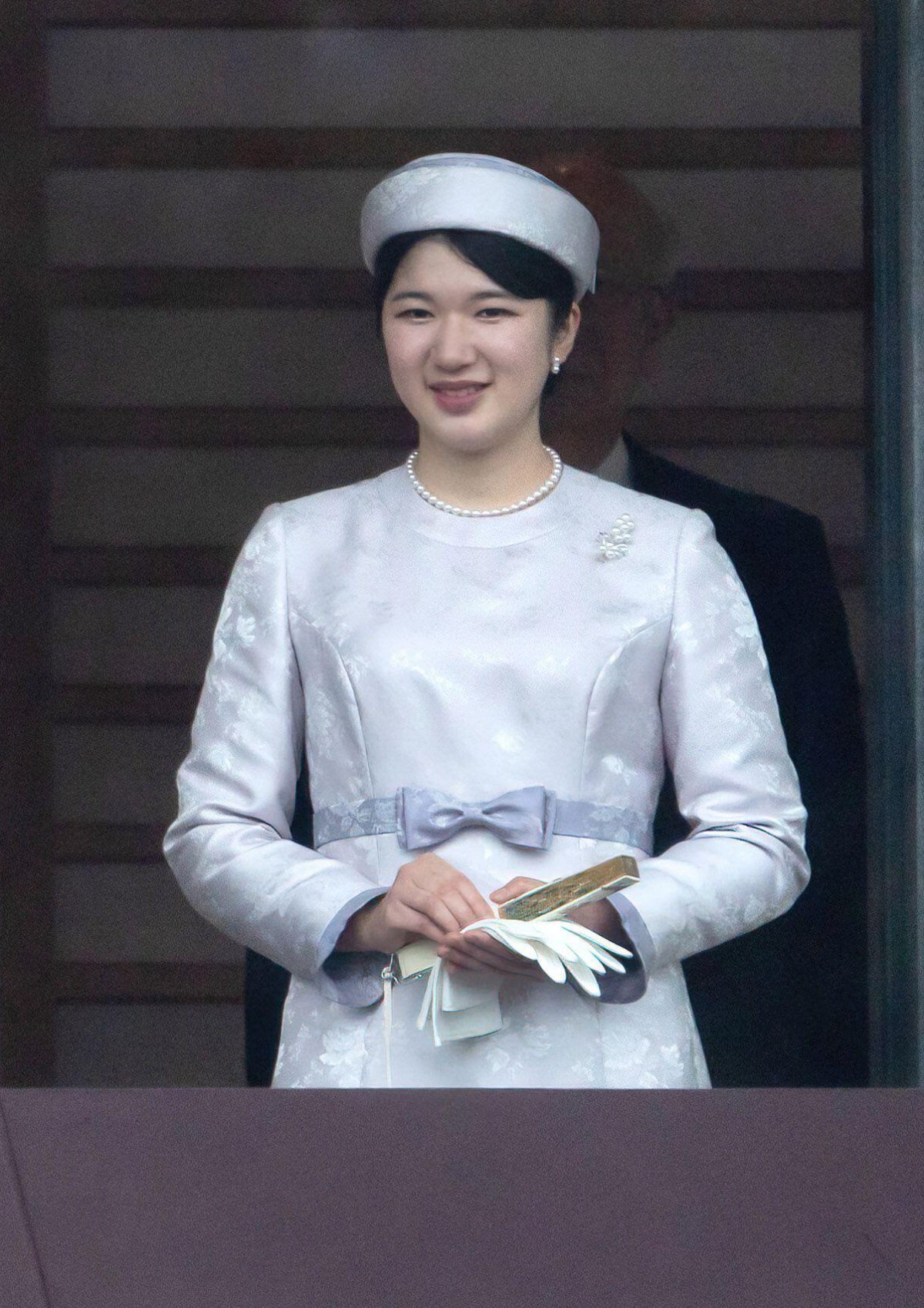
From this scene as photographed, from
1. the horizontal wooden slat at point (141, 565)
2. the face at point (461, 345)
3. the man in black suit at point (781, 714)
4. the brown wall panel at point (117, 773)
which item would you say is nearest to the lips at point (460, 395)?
the face at point (461, 345)

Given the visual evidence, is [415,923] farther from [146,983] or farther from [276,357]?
[276,357]

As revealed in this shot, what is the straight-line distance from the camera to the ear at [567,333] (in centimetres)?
204

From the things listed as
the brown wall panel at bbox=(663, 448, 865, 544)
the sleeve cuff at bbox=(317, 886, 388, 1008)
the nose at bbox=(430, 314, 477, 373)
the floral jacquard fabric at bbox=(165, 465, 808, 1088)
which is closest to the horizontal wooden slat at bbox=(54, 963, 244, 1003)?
the floral jacquard fabric at bbox=(165, 465, 808, 1088)

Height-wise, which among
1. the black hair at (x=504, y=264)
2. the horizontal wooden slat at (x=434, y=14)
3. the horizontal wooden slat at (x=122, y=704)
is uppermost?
the horizontal wooden slat at (x=434, y=14)

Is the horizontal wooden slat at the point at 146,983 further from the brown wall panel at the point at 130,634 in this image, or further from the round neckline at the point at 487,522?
the round neckline at the point at 487,522

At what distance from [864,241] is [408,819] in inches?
43.4

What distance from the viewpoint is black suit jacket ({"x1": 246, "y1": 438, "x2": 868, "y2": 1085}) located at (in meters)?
2.50

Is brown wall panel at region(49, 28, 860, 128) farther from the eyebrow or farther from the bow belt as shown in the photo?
the bow belt

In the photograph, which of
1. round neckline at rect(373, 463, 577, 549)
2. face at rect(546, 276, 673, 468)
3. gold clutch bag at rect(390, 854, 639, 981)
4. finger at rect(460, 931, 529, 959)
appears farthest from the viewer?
face at rect(546, 276, 673, 468)

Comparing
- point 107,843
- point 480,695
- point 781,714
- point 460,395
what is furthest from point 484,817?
point 107,843

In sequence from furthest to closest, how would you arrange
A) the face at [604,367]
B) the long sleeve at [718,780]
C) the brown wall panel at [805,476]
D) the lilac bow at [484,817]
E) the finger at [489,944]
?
the brown wall panel at [805,476]
the face at [604,367]
the lilac bow at [484,817]
the long sleeve at [718,780]
the finger at [489,944]

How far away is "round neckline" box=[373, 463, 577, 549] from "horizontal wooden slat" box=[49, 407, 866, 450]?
0.63 meters

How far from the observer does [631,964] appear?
1796 millimetres

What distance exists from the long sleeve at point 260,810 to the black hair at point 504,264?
28 cm
